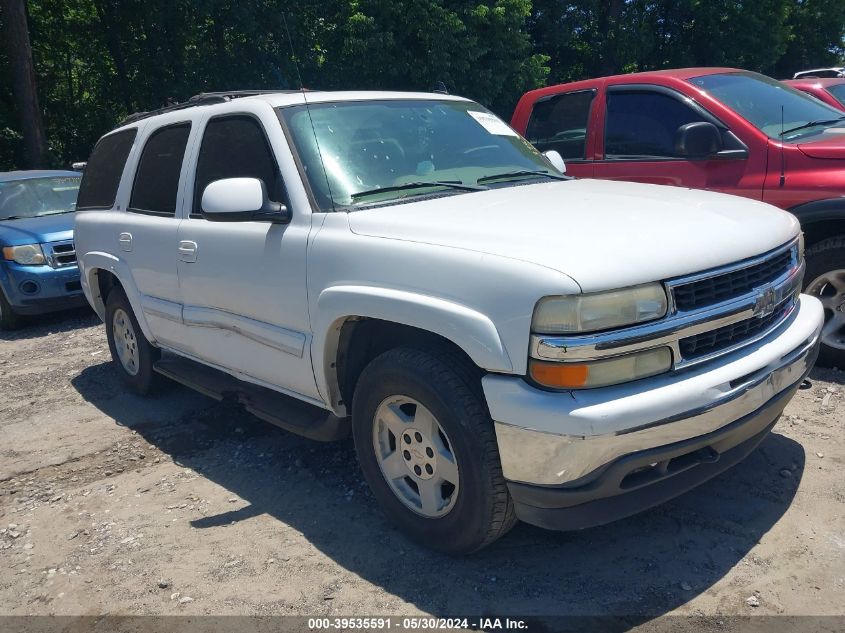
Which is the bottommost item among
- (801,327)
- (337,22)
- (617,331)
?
(801,327)

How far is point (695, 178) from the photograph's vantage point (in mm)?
5238

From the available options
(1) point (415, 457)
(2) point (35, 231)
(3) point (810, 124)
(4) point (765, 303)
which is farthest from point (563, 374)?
(2) point (35, 231)

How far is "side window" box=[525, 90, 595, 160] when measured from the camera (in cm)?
605

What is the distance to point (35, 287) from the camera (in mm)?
7848

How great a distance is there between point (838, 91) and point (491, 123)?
599cm

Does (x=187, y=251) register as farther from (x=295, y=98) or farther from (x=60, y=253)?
(x=60, y=253)

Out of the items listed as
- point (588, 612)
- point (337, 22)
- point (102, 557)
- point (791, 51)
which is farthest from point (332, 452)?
point (791, 51)

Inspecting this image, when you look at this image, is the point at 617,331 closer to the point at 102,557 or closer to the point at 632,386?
the point at 632,386

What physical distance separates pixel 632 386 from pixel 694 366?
11.8 inches

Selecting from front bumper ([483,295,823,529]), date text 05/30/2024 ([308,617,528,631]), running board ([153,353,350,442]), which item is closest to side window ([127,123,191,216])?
running board ([153,353,350,442])

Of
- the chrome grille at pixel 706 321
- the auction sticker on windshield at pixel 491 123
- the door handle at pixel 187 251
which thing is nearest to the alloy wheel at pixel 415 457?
the chrome grille at pixel 706 321

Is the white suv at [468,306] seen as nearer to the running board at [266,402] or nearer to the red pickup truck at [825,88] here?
the running board at [266,402]

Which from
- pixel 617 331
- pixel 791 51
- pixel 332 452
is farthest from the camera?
pixel 791 51

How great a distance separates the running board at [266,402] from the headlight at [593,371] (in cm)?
128
